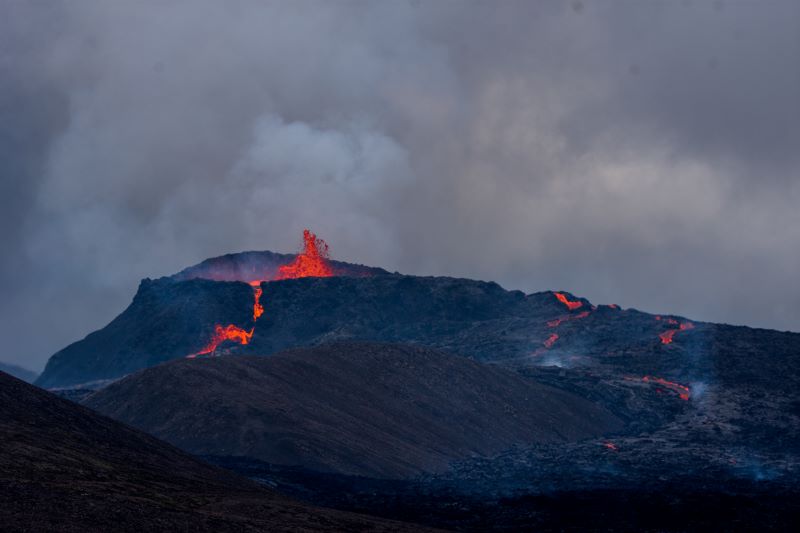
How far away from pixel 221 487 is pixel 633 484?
4382cm

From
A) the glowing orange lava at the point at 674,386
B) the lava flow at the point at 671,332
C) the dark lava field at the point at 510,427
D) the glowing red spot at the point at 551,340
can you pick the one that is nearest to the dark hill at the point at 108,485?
the dark lava field at the point at 510,427

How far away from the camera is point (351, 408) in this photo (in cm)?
11200

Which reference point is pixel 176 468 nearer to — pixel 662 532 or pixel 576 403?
pixel 662 532

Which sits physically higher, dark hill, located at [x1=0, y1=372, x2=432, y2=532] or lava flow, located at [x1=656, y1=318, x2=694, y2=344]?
lava flow, located at [x1=656, y1=318, x2=694, y2=344]

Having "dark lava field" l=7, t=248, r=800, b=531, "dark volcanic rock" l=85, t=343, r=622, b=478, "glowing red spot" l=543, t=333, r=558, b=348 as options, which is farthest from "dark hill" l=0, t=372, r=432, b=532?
"glowing red spot" l=543, t=333, r=558, b=348

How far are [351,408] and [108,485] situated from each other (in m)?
63.1

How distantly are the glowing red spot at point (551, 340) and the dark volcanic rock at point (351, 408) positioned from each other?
39443mm

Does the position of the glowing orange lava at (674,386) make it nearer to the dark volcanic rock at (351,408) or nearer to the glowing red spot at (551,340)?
the dark volcanic rock at (351,408)

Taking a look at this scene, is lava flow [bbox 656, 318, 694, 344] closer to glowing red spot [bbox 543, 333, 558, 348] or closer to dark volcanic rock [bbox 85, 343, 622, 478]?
glowing red spot [bbox 543, 333, 558, 348]

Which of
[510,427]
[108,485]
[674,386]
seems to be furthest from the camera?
[674,386]

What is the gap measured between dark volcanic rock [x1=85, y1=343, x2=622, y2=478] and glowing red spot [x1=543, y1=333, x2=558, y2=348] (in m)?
39.4

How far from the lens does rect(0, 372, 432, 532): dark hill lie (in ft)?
143

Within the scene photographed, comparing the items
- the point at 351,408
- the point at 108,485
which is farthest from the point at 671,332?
the point at 108,485

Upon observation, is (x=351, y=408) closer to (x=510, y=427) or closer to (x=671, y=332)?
(x=510, y=427)
